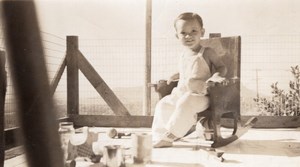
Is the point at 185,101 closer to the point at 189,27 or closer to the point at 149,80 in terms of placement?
the point at 189,27

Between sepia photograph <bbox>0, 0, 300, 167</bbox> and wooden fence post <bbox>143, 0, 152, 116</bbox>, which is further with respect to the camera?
wooden fence post <bbox>143, 0, 152, 116</bbox>

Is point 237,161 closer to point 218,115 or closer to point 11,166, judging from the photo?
point 218,115

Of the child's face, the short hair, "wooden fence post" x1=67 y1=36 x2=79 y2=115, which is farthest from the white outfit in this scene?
"wooden fence post" x1=67 y1=36 x2=79 y2=115

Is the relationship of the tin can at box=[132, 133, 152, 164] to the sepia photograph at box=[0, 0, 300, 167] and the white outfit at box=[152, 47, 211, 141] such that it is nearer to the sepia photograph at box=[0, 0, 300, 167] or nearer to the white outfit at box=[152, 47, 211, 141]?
the sepia photograph at box=[0, 0, 300, 167]

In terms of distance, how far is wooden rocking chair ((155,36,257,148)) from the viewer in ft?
6.77

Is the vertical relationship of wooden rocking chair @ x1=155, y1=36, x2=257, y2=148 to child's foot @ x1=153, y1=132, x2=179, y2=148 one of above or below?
above

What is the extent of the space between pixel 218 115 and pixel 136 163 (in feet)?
2.36

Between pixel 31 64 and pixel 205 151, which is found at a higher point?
pixel 31 64

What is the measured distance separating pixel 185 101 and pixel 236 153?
0.43 metres

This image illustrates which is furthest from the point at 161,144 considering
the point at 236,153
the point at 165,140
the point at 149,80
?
the point at 149,80

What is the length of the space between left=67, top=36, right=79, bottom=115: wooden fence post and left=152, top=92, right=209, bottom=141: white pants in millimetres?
1147

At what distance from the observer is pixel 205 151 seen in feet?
6.23

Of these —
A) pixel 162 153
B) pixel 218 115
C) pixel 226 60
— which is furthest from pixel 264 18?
pixel 162 153

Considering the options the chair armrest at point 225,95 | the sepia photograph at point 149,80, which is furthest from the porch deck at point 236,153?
the chair armrest at point 225,95
